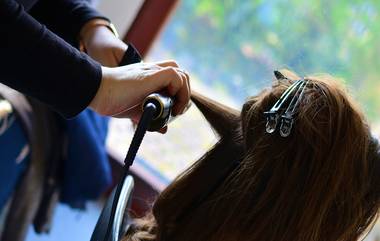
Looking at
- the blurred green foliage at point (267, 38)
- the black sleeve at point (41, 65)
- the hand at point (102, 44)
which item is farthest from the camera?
the blurred green foliage at point (267, 38)

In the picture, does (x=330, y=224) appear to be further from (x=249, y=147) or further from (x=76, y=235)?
(x=76, y=235)

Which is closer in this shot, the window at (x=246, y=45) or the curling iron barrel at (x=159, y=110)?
the curling iron barrel at (x=159, y=110)

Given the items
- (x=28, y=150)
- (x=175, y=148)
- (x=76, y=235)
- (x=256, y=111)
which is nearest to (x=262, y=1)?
(x=175, y=148)

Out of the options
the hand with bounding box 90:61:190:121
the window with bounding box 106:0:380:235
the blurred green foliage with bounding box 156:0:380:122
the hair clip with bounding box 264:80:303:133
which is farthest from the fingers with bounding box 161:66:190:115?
the window with bounding box 106:0:380:235

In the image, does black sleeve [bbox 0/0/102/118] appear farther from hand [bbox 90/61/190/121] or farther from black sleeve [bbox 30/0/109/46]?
black sleeve [bbox 30/0/109/46]

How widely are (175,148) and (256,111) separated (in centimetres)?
151

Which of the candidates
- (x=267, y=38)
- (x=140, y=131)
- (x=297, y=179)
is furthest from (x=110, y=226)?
(x=267, y=38)

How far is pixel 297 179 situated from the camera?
700 mm

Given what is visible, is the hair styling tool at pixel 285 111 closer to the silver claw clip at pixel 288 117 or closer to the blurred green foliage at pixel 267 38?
the silver claw clip at pixel 288 117

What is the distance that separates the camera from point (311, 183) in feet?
2.29

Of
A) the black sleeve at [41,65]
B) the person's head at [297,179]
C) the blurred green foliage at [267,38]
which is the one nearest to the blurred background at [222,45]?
the blurred green foliage at [267,38]

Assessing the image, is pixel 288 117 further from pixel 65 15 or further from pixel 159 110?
pixel 65 15

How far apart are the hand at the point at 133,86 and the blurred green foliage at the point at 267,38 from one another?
2.74 ft

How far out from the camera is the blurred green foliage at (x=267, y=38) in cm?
167
